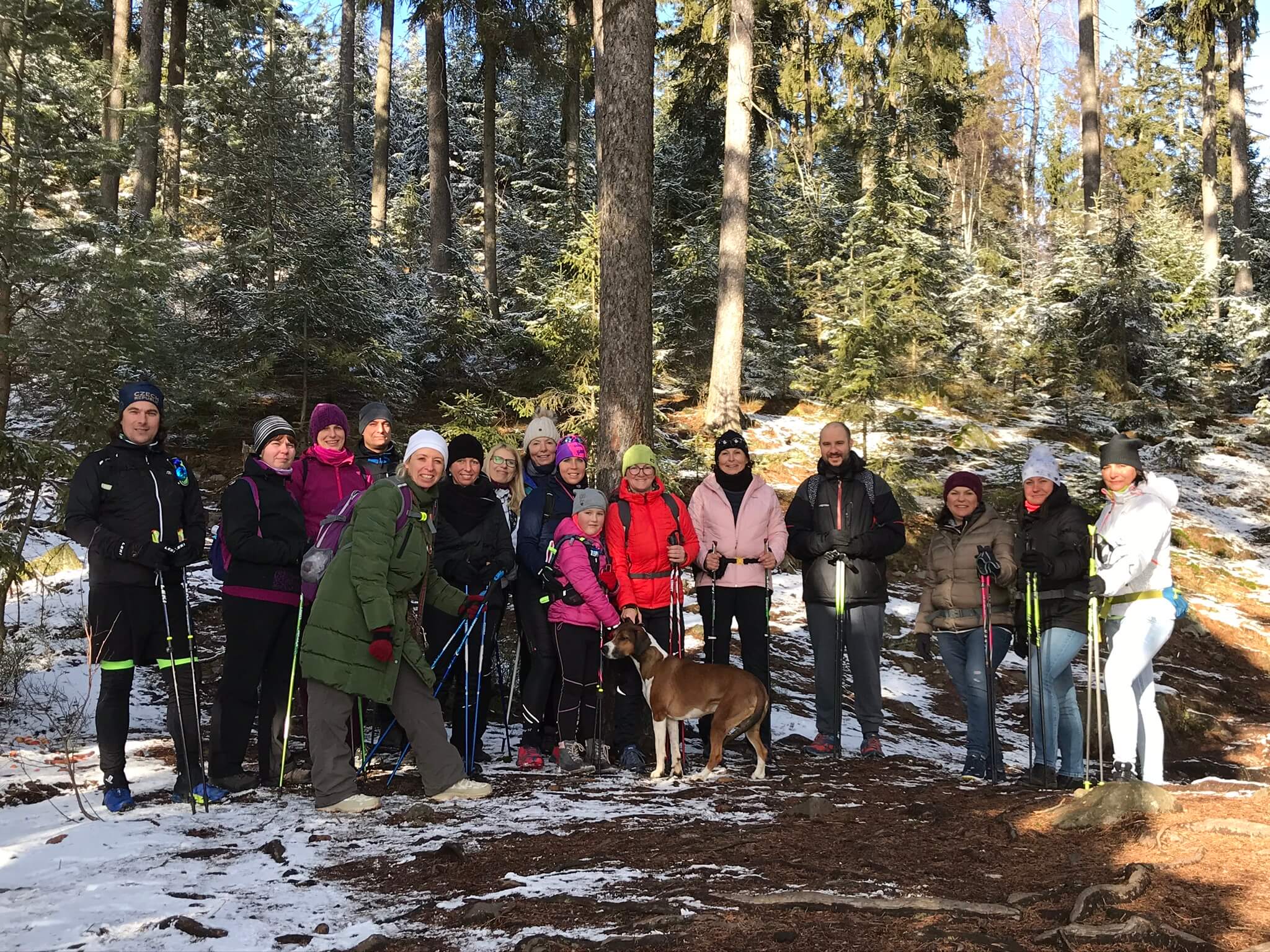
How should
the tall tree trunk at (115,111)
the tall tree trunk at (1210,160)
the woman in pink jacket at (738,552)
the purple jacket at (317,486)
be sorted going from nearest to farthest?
the purple jacket at (317,486) → the woman in pink jacket at (738,552) → the tall tree trunk at (115,111) → the tall tree trunk at (1210,160)

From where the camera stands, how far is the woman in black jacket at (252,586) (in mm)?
5750

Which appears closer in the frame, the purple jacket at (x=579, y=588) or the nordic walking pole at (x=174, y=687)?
the nordic walking pole at (x=174, y=687)

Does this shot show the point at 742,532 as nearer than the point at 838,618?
Yes

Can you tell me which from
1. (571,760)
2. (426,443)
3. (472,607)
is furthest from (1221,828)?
(426,443)

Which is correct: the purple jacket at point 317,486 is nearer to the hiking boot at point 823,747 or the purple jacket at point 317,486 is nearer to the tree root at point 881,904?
the tree root at point 881,904

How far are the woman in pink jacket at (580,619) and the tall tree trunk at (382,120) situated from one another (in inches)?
650

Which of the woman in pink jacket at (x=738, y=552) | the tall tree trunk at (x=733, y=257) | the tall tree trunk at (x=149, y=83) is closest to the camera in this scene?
the woman in pink jacket at (x=738, y=552)

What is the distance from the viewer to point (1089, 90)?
83.8 feet

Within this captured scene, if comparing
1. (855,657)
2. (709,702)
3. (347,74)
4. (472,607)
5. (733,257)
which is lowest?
(709,702)

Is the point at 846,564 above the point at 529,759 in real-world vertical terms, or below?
above

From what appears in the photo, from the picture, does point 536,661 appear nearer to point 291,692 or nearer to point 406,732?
point 406,732

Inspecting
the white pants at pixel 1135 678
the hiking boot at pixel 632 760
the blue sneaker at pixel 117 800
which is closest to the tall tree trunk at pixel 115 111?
the blue sneaker at pixel 117 800

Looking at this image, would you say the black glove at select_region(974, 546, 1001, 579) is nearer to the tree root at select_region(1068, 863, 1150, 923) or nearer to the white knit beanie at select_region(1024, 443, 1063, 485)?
the white knit beanie at select_region(1024, 443, 1063, 485)

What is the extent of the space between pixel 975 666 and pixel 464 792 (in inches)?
152
